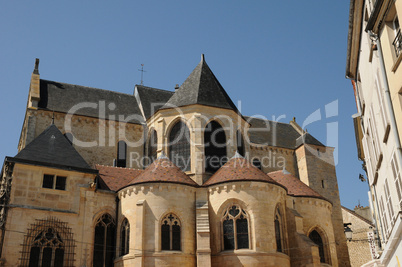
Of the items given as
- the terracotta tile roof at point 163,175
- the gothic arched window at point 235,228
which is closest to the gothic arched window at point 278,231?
the gothic arched window at point 235,228

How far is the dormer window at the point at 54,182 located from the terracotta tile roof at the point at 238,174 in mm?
6522

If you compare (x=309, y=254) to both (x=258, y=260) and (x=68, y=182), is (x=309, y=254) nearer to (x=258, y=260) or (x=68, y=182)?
(x=258, y=260)

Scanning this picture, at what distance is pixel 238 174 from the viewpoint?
67.5 ft

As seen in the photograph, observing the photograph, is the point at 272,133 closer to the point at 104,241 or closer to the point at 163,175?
the point at 163,175

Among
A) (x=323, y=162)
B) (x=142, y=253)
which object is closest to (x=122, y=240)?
(x=142, y=253)

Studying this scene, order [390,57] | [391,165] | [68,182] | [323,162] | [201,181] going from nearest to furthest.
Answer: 1. [390,57]
2. [391,165]
3. [68,182]
4. [201,181]
5. [323,162]

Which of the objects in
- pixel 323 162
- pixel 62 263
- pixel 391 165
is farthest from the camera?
pixel 323 162

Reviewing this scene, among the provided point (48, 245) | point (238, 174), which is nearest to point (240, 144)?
point (238, 174)

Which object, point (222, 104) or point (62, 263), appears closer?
point (62, 263)

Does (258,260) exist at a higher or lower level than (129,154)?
lower

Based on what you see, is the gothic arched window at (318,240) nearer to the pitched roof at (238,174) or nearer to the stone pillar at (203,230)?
the pitched roof at (238,174)

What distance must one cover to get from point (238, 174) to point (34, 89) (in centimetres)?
1385

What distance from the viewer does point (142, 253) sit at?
18.5 m

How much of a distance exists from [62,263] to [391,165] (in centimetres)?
1377
